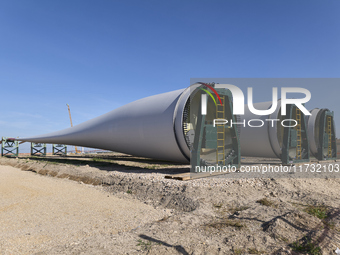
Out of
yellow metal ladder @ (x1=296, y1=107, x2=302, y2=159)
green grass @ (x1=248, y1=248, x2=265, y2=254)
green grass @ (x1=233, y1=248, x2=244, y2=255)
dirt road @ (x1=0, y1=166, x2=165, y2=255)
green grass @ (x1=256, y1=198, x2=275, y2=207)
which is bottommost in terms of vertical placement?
dirt road @ (x1=0, y1=166, x2=165, y2=255)

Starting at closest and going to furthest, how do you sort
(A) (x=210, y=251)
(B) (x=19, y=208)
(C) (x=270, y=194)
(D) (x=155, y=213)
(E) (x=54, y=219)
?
(A) (x=210, y=251) → (E) (x=54, y=219) → (D) (x=155, y=213) → (B) (x=19, y=208) → (C) (x=270, y=194)

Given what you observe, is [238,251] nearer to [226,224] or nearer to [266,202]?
[226,224]

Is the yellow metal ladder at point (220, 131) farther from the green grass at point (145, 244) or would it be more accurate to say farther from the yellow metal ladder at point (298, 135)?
the green grass at point (145, 244)

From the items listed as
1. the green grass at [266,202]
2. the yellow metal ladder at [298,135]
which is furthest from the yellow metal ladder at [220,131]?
the yellow metal ladder at [298,135]

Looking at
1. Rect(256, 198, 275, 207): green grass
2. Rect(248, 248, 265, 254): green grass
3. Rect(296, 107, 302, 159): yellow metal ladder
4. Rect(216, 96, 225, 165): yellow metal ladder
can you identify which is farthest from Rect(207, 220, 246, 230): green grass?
Rect(296, 107, 302, 159): yellow metal ladder

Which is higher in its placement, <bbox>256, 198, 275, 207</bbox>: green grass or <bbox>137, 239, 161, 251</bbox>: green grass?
<bbox>256, 198, 275, 207</bbox>: green grass

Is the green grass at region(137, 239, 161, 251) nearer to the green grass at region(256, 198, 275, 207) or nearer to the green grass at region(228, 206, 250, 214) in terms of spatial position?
the green grass at region(228, 206, 250, 214)

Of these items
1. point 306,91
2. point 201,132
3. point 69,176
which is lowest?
point 69,176

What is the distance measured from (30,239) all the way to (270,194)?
20.2ft

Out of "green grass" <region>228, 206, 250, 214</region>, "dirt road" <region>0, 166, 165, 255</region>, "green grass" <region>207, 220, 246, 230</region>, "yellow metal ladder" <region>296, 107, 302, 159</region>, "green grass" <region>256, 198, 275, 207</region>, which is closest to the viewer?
"dirt road" <region>0, 166, 165, 255</region>

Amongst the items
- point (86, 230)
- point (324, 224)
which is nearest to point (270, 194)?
point (324, 224)

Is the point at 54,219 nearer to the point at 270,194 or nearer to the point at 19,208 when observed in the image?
the point at 19,208

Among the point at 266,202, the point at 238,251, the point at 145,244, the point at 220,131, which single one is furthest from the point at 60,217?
the point at 220,131

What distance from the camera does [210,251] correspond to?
363cm
